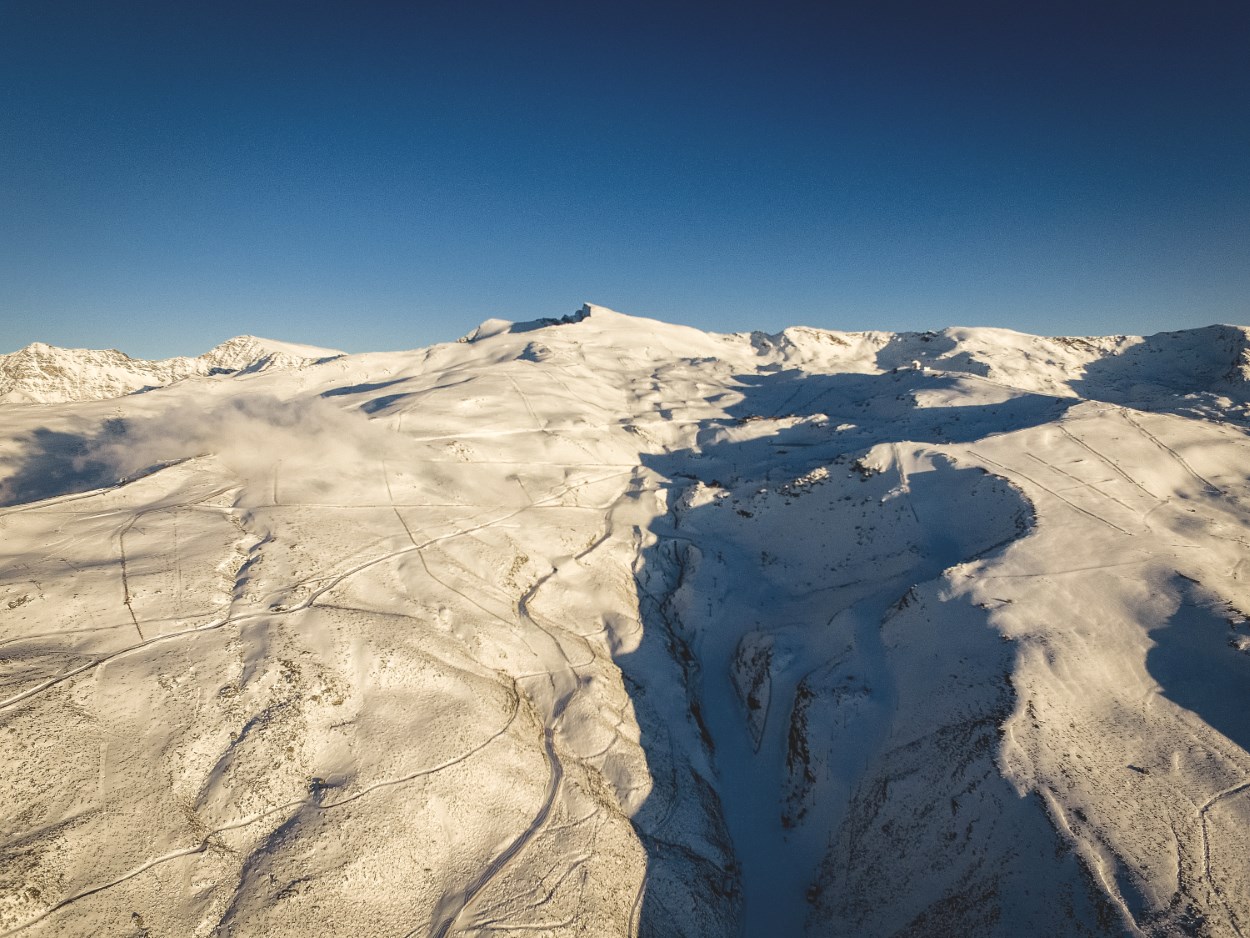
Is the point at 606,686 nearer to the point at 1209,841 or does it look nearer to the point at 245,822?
the point at 245,822

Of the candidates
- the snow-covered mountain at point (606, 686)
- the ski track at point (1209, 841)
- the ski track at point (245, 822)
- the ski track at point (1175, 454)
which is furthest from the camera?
the ski track at point (1175, 454)

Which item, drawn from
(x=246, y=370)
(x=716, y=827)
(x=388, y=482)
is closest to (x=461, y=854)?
(x=716, y=827)

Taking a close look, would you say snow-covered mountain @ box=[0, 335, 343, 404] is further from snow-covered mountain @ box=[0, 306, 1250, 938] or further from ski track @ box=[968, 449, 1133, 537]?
ski track @ box=[968, 449, 1133, 537]

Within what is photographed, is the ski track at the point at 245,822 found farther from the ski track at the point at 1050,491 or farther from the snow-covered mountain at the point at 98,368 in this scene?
the snow-covered mountain at the point at 98,368

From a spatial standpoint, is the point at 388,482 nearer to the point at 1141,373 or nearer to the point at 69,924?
the point at 69,924

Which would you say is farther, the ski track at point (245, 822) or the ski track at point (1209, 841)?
the ski track at point (1209, 841)

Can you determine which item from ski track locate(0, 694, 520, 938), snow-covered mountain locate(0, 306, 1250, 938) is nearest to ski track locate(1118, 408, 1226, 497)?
snow-covered mountain locate(0, 306, 1250, 938)

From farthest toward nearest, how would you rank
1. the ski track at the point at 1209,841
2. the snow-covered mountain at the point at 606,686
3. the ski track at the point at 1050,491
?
1. the ski track at the point at 1050,491
2. the snow-covered mountain at the point at 606,686
3. the ski track at the point at 1209,841

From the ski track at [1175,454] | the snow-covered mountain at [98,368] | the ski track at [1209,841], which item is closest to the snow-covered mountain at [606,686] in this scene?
the ski track at [1209,841]

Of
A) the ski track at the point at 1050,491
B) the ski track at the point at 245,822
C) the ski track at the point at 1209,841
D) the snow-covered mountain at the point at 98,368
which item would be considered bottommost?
the ski track at the point at 1209,841
